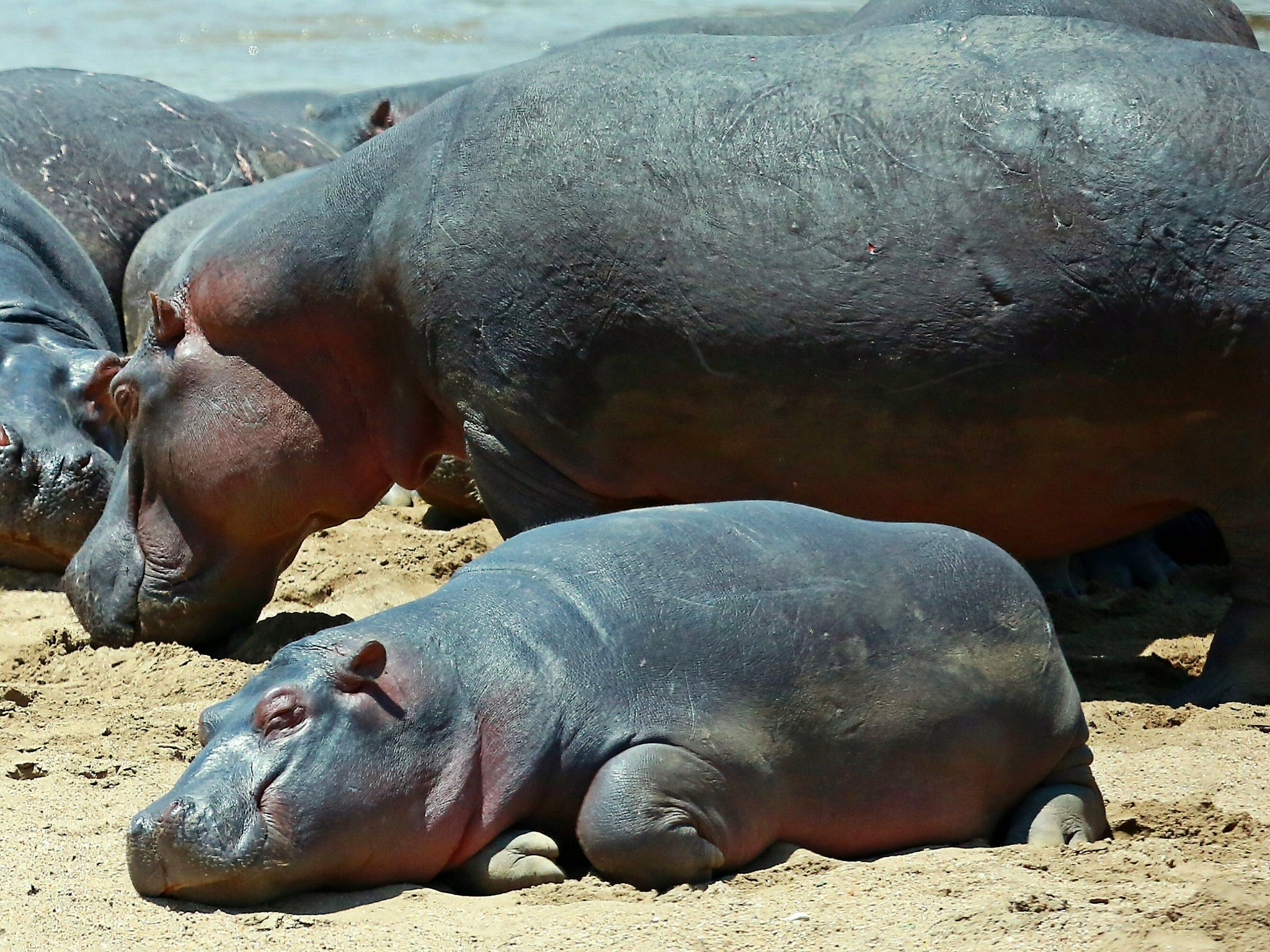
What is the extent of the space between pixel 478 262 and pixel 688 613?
→ 5.17 feet

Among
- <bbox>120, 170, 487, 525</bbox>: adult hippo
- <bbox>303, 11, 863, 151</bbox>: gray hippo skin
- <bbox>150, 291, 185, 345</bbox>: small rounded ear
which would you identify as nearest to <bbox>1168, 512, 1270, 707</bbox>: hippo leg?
<bbox>150, 291, 185, 345</bbox>: small rounded ear

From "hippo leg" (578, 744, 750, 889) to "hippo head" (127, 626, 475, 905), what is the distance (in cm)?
23

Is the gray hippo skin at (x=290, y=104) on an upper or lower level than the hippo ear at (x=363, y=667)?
lower

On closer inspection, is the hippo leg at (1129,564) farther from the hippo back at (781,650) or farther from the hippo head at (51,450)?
the hippo head at (51,450)

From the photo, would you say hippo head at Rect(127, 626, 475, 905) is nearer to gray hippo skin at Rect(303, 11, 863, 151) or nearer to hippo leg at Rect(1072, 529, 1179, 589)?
hippo leg at Rect(1072, 529, 1179, 589)

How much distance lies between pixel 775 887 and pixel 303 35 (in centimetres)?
1613

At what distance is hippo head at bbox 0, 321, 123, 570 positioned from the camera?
6.04m

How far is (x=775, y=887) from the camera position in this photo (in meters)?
3.11

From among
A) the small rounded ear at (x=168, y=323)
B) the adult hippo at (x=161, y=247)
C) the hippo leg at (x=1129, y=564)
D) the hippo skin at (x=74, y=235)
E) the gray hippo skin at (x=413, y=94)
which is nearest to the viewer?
the small rounded ear at (x=168, y=323)

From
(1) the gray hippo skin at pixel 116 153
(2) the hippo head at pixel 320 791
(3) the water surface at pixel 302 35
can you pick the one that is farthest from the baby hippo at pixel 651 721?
(3) the water surface at pixel 302 35

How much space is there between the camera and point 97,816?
11.9 ft

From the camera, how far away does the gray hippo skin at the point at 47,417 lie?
6043mm

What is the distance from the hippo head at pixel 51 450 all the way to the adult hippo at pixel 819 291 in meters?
1.25

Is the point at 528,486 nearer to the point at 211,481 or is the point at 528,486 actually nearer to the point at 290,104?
the point at 211,481
